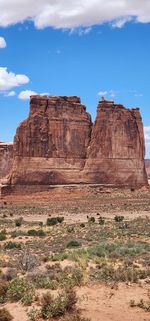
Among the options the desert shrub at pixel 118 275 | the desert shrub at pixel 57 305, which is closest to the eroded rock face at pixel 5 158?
the desert shrub at pixel 118 275

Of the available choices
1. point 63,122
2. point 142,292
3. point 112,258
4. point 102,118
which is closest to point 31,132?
point 63,122

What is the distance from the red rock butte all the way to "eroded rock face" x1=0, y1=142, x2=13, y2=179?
3023 cm

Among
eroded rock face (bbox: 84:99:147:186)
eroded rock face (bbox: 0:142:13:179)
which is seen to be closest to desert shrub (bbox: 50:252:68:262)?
eroded rock face (bbox: 84:99:147:186)

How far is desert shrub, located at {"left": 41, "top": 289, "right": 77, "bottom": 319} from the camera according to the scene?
1098 cm

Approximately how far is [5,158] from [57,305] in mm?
95544

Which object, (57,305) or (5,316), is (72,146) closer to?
(57,305)

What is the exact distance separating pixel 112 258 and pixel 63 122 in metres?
59.2

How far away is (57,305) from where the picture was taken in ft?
36.4

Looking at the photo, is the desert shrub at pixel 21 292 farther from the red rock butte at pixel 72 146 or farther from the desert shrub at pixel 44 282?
the red rock butte at pixel 72 146

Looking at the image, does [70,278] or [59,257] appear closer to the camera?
[70,278]

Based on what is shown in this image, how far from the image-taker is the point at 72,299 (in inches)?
450

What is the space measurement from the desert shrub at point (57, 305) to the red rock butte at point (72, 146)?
201 ft

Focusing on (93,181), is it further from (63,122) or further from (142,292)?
(142,292)

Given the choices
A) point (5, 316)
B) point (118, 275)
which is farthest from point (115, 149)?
point (5, 316)
